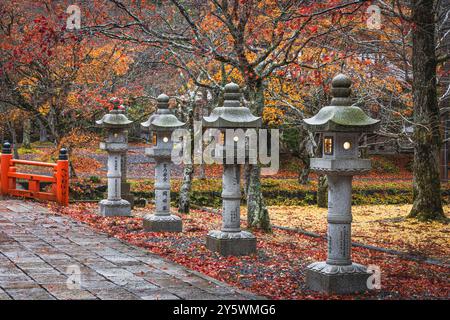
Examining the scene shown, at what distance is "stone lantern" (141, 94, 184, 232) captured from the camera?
13.8 meters

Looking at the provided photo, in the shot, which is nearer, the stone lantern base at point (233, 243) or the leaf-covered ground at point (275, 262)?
the leaf-covered ground at point (275, 262)

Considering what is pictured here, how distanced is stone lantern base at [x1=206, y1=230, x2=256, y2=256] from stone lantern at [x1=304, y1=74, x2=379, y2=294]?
2.65 meters

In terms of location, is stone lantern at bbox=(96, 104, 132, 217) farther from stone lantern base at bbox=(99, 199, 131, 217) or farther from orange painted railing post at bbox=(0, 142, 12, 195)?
orange painted railing post at bbox=(0, 142, 12, 195)

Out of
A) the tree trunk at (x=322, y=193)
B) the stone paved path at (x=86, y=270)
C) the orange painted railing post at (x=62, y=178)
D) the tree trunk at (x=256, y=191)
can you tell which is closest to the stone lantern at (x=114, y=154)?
the orange painted railing post at (x=62, y=178)

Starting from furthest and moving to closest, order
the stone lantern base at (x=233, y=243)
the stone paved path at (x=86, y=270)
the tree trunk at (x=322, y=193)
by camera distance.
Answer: the tree trunk at (x=322, y=193), the stone lantern base at (x=233, y=243), the stone paved path at (x=86, y=270)

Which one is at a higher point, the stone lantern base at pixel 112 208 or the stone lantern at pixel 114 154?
the stone lantern at pixel 114 154

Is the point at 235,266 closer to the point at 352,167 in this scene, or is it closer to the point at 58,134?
the point at 352,167

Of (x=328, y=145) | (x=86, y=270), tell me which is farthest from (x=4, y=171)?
(x=328, y=145)

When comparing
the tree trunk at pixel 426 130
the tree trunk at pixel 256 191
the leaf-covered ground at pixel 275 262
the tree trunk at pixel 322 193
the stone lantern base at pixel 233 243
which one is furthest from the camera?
the tree trunk at pixel 322 193

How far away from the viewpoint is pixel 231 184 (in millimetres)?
11633

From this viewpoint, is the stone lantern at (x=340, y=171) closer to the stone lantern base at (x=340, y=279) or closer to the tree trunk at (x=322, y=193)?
the stone lantern base at (x=340, y=279)

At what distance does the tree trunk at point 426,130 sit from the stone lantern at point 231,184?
7020 millimetres

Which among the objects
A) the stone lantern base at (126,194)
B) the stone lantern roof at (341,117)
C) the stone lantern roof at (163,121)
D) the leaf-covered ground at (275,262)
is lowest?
the leaf-covered ground at (275,262)

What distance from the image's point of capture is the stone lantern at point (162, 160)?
1382 cm
